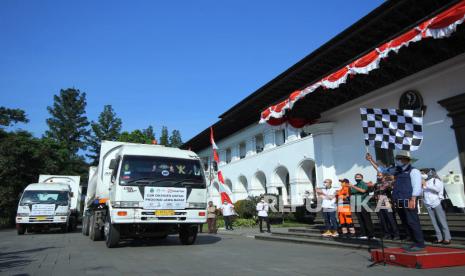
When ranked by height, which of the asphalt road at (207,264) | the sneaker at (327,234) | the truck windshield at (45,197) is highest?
the truck windshield at (45,197)

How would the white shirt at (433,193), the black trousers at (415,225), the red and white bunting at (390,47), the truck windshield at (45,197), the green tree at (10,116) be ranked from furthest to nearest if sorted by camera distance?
1. the green tree at (10,116)
2. the truck windshield at (45,197)
3. the white shirt at (433,193)
4. the red and white bunting at (390,47)
5. the black trousers at (415,225)

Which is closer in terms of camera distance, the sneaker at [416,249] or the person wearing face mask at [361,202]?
the sneaker at [416,249]

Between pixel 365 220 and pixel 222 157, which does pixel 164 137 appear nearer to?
pixel 222 157

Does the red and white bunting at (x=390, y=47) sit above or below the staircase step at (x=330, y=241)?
above

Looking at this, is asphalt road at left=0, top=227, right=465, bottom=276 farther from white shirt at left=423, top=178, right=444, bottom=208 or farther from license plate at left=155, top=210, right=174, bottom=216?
white shirt at left=423, top=178, right=444, bottom=208

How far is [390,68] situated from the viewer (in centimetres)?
1143

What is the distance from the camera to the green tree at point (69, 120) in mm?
64812

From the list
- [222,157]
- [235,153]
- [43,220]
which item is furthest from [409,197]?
[222,157]

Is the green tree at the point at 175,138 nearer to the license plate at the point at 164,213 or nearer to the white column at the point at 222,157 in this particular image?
the white column at the point at 222,157

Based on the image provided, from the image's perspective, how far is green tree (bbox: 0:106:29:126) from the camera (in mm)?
42312

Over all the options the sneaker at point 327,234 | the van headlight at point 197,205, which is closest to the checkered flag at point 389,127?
the sneaker at point 327,234

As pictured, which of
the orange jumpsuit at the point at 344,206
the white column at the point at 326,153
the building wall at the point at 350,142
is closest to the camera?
the building wall at the point at 350,142

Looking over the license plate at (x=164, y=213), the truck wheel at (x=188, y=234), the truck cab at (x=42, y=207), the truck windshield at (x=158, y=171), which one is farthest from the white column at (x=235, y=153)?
the license plate at (x=164, y=213)

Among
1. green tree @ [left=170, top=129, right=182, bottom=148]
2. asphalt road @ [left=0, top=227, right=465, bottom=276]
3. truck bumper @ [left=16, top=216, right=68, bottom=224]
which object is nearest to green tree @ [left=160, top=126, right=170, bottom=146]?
green tree @ [left=170, top=129, right=182, bottom=148]
